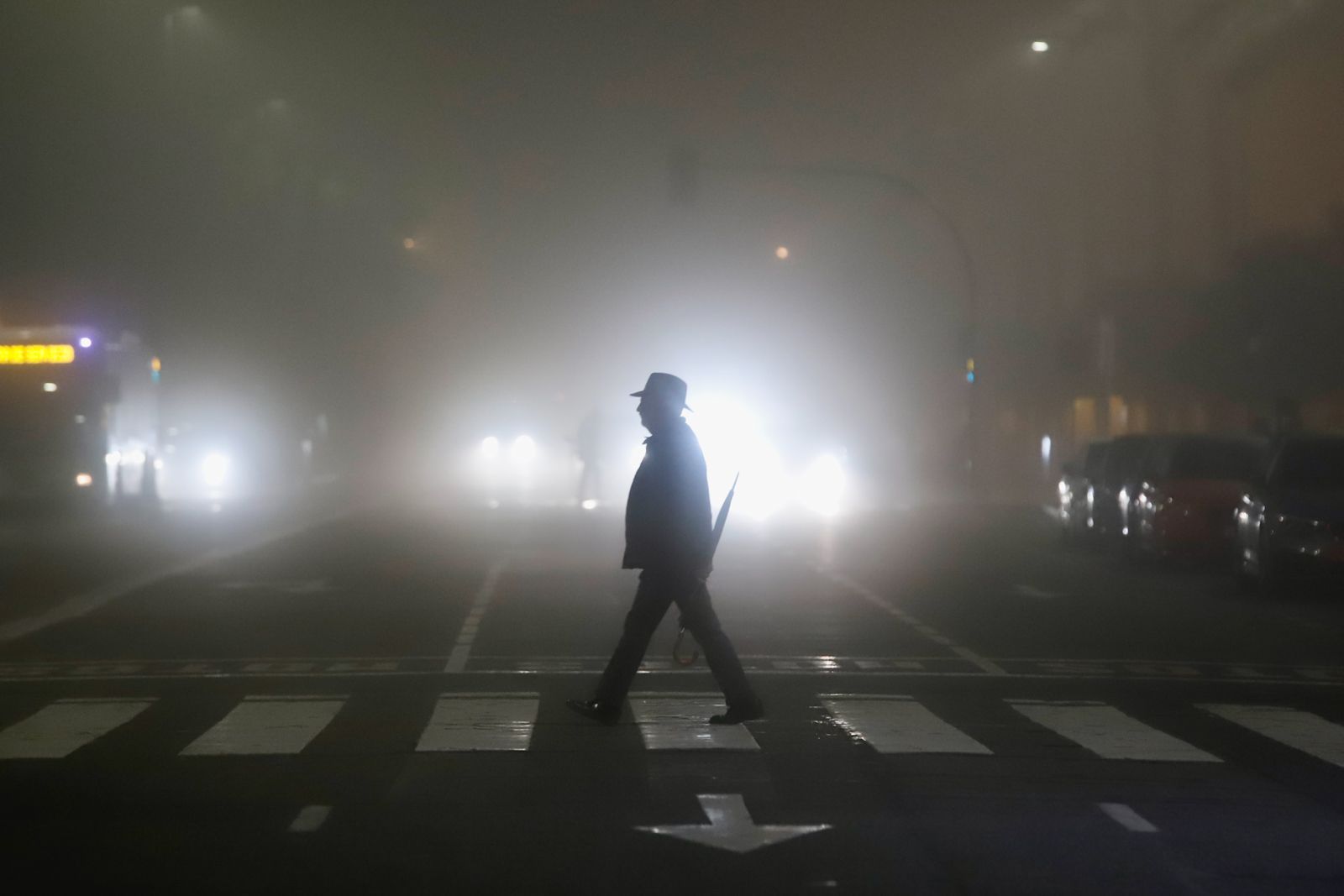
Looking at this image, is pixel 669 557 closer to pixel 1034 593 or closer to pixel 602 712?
pixel 602 712

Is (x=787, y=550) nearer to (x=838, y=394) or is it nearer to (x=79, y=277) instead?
(x=79, y=277)

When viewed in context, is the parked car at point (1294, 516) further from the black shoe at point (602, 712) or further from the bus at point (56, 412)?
the bus at point (56, 412)

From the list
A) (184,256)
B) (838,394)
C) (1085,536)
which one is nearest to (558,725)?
(1085,536)

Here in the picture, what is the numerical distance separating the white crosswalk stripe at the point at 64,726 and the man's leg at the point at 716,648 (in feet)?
10.1

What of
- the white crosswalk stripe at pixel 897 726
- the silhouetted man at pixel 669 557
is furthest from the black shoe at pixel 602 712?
the white crosswalk stripe at pixel 897 726

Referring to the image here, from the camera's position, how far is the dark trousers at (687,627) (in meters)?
10.9

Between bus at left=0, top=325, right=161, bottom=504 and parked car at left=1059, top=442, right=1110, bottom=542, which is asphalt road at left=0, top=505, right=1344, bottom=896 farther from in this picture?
bus at left=0, top=325, right=161, bottom=504

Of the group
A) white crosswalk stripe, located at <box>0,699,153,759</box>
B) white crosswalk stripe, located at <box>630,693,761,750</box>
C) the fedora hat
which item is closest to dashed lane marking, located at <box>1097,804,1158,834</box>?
white crosswalk stripe, located at <box>630,693,761,750</box>

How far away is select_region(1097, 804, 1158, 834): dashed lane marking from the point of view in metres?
8.16

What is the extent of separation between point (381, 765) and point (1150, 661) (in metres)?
7.02

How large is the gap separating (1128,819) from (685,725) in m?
3.21

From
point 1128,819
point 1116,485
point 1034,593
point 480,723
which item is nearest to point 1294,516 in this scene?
point 1034,593

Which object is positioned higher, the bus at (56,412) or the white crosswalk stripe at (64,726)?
the bus at (56,412)

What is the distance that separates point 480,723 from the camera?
11125mm
